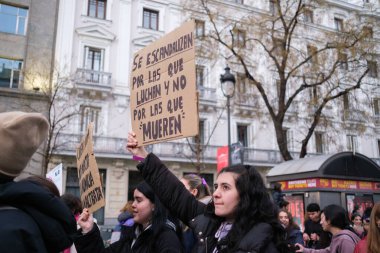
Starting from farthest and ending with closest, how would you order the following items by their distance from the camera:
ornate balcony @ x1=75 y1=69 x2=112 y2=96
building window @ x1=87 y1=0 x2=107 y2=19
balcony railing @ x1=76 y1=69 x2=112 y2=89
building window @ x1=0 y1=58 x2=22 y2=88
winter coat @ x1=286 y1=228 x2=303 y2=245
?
building window @ x1=87 y1=0 x2=107 y2=19 → balcony railing @ x1=76 y1=69 x2=112 y2=89 → ornate balcony @ x1=75 y1=69 x2=112 y2=96 → building window @ x1=0 y1=58 x2=22 y2=88 → winter coat @ x1=286 y1=228 x2=303 y2=245

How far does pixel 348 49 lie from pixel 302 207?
27.0 ft

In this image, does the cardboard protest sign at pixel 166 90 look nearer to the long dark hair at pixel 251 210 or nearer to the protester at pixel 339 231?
the long dark hair at pixel 251 210

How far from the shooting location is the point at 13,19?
19.8 meters

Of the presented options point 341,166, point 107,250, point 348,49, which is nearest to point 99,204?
point 107,250

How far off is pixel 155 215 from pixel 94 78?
63.3 feet

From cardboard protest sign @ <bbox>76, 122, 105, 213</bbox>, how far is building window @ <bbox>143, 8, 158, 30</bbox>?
21.2 metres

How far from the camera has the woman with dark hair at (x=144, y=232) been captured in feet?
8.95

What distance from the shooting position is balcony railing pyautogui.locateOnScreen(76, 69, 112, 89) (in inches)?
813

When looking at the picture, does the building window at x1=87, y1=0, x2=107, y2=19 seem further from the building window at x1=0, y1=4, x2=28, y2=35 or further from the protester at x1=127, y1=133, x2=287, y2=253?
the protester at x1=127, y1=133, x2=287, y2=253

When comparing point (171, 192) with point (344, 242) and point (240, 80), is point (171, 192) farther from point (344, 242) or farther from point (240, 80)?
point (240, 80)

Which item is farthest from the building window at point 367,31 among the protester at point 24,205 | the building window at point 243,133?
the protester at point 24,205

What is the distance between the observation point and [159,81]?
3.65 metres

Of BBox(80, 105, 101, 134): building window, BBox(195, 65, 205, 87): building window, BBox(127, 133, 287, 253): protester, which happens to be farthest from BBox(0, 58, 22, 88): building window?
BBox(127, 133, 287, 253): protester

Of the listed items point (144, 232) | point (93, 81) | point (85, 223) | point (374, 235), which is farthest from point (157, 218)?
point (93, 81)
